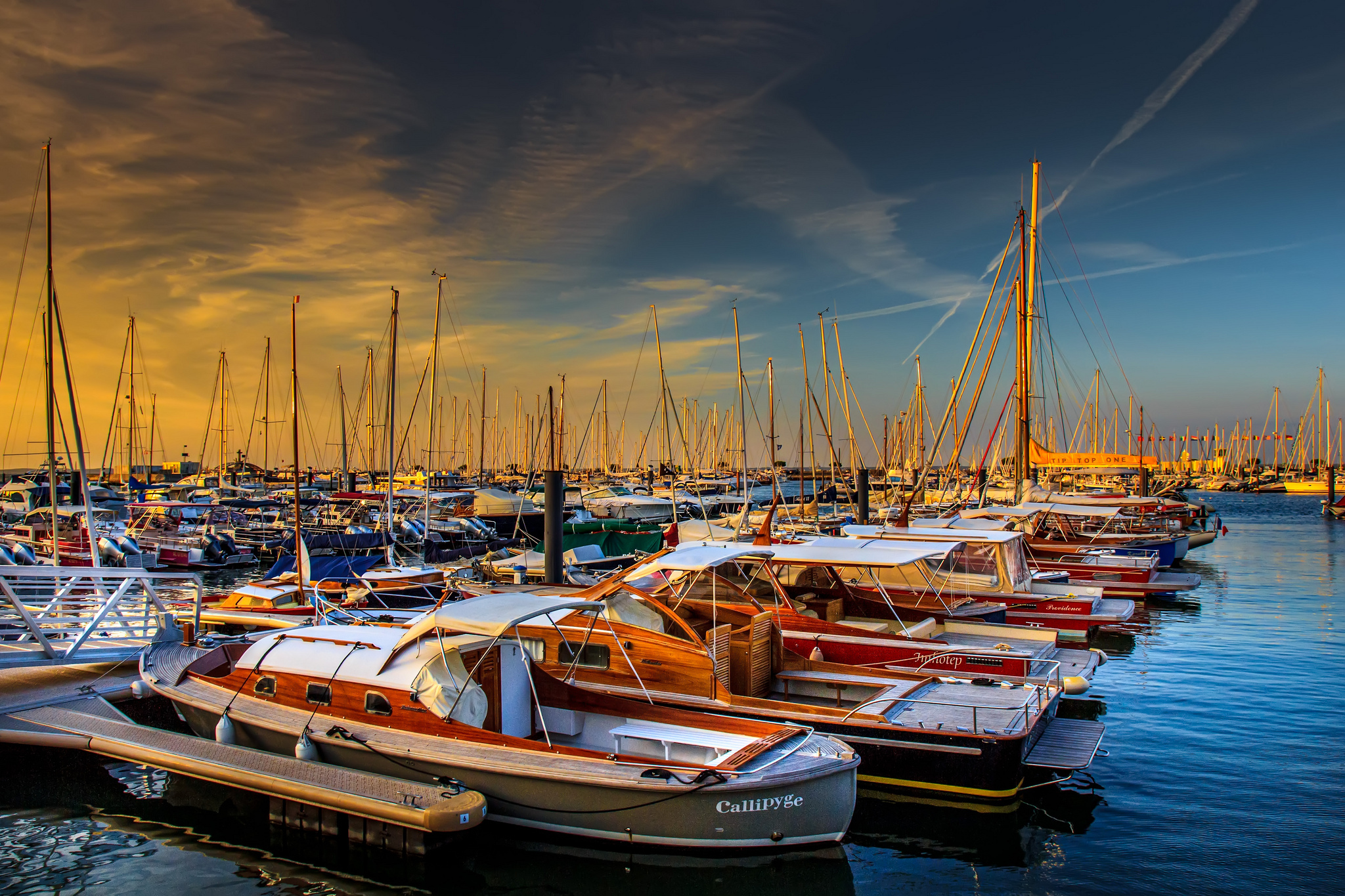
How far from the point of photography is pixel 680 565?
1466 cm

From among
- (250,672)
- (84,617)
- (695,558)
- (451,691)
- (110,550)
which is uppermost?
(695,558)

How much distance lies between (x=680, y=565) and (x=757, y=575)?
3.54m

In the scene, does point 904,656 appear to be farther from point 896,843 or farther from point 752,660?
point 896,843

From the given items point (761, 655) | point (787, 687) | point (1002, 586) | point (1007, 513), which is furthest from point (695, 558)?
point (1007, 513)

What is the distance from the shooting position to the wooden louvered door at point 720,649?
42.8 feet

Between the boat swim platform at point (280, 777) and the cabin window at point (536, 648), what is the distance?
3.28m

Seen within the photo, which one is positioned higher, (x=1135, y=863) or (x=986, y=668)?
(x=986, y=668)

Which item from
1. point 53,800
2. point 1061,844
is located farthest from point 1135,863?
point 53,800

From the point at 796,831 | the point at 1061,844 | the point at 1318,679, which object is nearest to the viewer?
the point at 796,831

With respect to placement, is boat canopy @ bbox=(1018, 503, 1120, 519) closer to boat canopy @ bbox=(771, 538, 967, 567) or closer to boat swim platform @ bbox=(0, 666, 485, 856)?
boat canopy @ bbox=(771, 538, 967, 567)

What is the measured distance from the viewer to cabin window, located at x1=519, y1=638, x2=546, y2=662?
13539 millimetres

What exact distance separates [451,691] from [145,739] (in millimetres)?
4861

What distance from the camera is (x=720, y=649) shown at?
13312mm

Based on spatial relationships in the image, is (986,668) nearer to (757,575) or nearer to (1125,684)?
(757,575)
